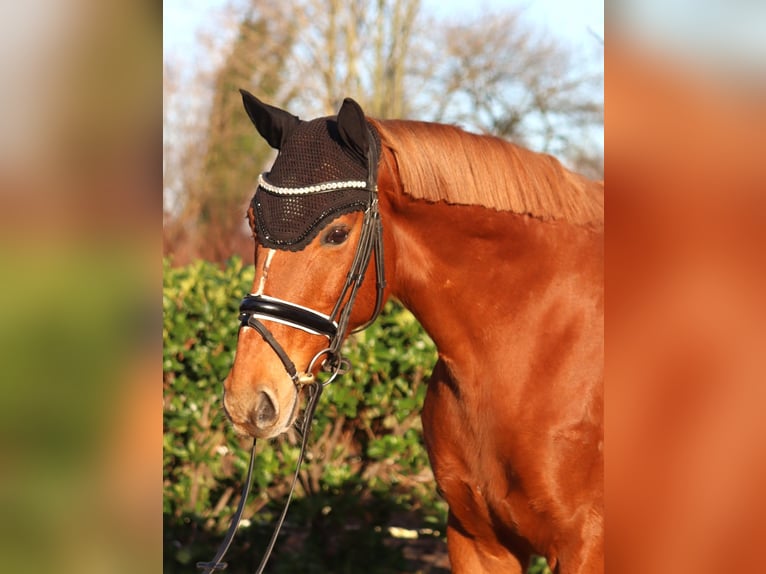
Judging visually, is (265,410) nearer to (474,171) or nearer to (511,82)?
(474,171)

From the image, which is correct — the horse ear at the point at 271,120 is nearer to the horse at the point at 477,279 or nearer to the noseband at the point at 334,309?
the horse at the point at 477,279

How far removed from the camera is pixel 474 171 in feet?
7.91

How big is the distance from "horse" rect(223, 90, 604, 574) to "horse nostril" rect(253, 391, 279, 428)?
0.07 metres

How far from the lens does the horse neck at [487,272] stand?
243 centimetres

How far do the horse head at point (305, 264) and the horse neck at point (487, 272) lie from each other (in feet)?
0.48

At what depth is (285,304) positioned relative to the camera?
85.9 inches

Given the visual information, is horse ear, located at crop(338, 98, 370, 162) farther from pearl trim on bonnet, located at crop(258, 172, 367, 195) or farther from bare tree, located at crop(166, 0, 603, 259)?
bare tree, located at crop(166, 0, 603, 259)

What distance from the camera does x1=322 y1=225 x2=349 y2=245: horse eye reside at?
227cm

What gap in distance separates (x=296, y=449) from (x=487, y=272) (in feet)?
7.94

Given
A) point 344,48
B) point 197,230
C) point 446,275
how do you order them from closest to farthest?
point 446,275 < point 344,48 < point 197,230
